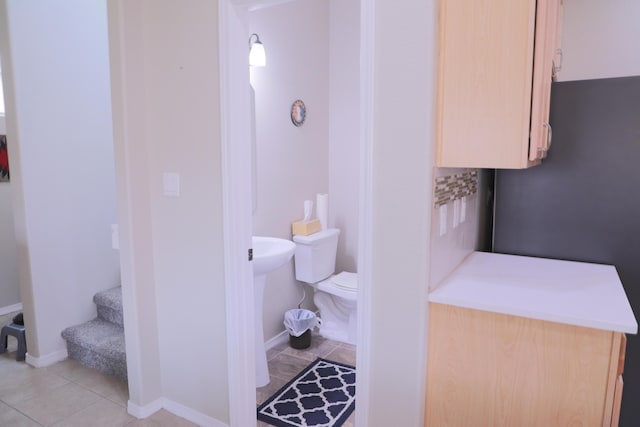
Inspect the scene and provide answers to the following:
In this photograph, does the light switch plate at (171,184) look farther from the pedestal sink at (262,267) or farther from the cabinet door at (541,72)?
the cabinet door at (541,72)

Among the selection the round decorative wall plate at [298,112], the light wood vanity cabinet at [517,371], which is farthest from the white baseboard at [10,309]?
the light wood vanity cabinet at [517,371]

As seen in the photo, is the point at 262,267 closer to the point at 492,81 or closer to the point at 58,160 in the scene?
the point at 492,81

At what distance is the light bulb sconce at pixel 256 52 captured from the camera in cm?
272

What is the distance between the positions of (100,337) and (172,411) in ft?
2.72

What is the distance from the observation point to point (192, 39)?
1962 mm

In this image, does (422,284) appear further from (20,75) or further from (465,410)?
(20,75)

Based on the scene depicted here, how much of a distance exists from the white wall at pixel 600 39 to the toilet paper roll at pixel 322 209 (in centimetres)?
178

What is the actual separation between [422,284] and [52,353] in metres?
2.56

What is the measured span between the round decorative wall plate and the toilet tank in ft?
2.76

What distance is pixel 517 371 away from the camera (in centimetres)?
145

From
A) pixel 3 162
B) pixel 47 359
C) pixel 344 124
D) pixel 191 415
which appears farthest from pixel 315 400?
pixel 3 162

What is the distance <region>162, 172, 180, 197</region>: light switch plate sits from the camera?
6.91 feet

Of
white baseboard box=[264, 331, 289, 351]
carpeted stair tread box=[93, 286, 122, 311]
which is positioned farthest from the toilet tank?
carpeted stair tread box=[93, 286, 122, 311]

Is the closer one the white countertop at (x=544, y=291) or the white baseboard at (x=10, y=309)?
the white countertop at (x=544, y=291)
